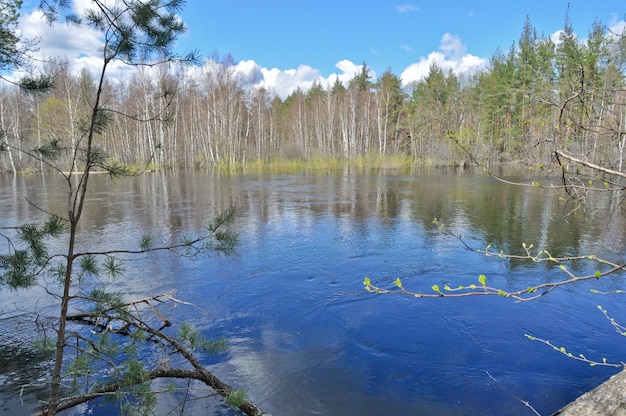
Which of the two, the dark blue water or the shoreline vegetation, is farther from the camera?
the shoreline vegetation

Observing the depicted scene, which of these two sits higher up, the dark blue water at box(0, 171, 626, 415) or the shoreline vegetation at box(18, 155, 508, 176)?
the shoreline vegetation at box(18, 155, 508, 176)

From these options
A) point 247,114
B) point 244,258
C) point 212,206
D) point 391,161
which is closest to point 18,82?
point 244,258

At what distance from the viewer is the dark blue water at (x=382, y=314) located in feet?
13.6

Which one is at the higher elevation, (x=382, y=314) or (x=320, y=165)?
(x=320, y=165)

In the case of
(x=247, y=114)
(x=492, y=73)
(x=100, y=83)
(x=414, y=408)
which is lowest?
(x=414, y=408)

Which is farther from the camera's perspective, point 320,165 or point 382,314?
point 320,165

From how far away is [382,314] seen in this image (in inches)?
233

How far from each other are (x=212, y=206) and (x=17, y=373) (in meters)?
11.0

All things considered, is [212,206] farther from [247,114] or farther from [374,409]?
[247,114]

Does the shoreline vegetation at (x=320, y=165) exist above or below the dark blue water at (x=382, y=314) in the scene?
above

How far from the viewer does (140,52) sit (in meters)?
2.82

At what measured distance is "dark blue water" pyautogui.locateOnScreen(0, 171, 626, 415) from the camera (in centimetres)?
413

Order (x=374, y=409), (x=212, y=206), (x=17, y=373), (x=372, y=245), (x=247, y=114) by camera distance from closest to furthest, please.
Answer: (x=374, y=409), (x=17, y=373), (x=372, y=245), (x=212, y=206), (x=247, y=114)

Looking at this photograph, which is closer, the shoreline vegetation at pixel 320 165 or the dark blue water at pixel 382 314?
the dark blue water at pixel 382 314
